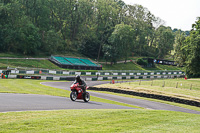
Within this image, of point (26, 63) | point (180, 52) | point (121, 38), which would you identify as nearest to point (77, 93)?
point (26, 63)

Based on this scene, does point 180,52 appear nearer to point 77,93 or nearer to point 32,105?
point 77,93

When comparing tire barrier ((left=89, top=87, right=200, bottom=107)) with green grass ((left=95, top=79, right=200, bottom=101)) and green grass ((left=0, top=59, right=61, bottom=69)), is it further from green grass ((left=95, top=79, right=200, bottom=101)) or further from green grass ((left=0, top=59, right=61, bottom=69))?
green grass ((left=0, top=59, right=61, bottom=69))

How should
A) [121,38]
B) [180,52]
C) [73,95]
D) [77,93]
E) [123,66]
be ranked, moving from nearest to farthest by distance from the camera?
1. [77,93]
2. [73,95]
3. [180,52]
4. [121,38]
5. [123,66]

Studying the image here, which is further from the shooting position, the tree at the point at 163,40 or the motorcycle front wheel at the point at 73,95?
the tree at the point at 163,40

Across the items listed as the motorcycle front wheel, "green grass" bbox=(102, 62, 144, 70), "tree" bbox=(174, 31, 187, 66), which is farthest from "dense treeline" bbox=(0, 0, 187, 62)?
the motorcycle front wheel

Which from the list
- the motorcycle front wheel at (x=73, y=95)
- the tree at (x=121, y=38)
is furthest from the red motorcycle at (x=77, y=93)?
the tree at (x=121, y=38)

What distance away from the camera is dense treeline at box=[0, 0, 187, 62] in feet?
223

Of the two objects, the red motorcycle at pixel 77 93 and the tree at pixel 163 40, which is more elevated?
the tree at pixel 163 40

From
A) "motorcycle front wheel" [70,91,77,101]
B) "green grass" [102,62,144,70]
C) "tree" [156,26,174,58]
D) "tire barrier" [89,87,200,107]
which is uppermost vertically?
"tree" [156,26,174,58]

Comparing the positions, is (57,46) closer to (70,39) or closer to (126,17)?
(70,39)

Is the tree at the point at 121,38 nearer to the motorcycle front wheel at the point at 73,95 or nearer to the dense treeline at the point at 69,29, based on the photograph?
the dense treeline at the point at 69,29

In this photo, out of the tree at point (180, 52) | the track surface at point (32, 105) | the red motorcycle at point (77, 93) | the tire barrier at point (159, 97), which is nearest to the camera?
the track surface at point (32, 105)

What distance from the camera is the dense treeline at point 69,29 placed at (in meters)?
68.0

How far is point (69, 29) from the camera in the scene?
95.6m
